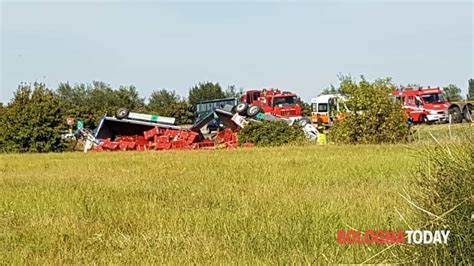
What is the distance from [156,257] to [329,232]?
Result: 169cm

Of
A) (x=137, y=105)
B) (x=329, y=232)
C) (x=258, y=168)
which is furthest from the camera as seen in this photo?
(x=137, y=105)

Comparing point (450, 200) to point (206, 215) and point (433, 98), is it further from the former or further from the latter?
point (433, 98)

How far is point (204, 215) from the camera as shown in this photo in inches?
282

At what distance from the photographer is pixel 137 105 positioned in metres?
80.3

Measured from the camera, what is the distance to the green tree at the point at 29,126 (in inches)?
1053

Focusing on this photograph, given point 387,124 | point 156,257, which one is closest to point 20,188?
point 156,257

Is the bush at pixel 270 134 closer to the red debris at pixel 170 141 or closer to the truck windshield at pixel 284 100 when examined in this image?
the red debris at pixel 170 141

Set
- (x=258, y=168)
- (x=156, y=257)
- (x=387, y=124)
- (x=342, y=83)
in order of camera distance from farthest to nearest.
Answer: (x=342, y=83), (x=387, y=124), (x=258, y=168), (x=156, y=257)

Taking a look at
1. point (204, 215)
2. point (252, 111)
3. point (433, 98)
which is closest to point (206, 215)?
point (204, 215)

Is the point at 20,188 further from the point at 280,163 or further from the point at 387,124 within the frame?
the point at 387,124

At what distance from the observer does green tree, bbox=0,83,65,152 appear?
26.8m

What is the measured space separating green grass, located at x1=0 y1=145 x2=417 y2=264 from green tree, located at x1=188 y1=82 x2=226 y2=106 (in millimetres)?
81631

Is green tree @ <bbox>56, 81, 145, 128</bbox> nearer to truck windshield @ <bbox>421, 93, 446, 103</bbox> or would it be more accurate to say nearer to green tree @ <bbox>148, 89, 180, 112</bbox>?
green tree @ <bbox>148, 89, 180, 112</bbox>
